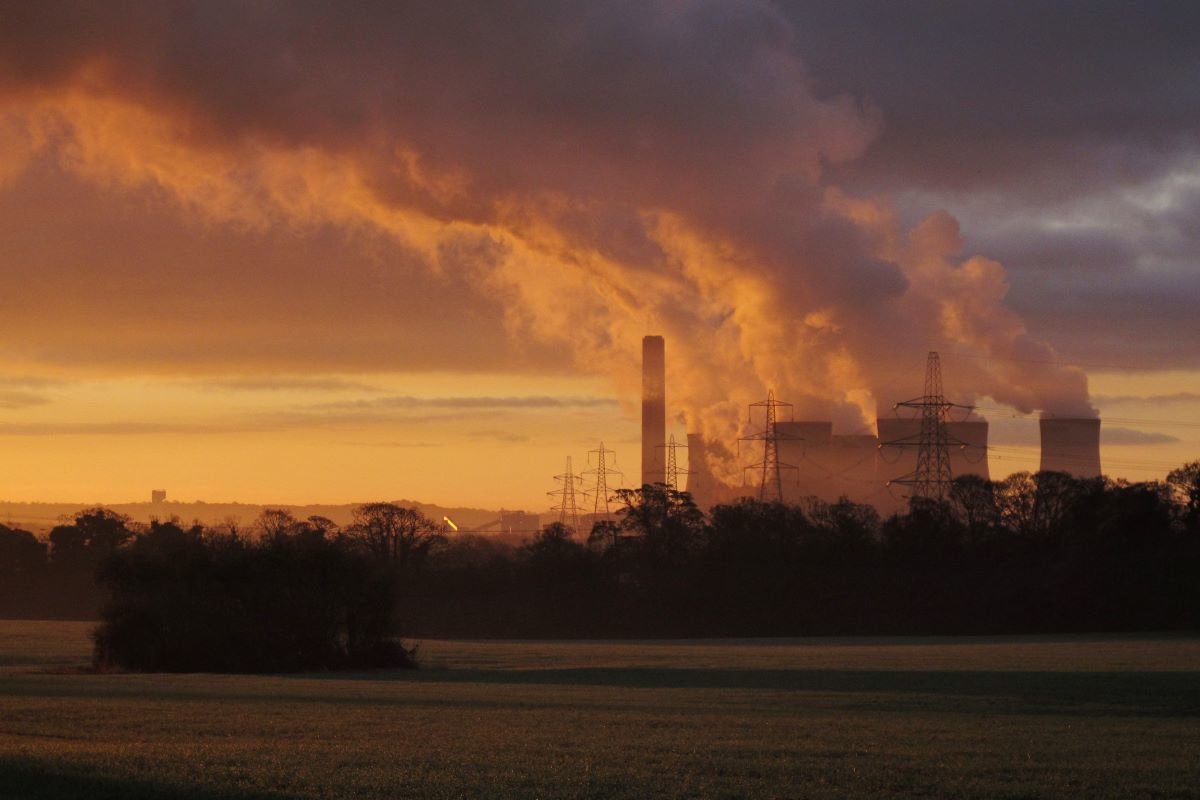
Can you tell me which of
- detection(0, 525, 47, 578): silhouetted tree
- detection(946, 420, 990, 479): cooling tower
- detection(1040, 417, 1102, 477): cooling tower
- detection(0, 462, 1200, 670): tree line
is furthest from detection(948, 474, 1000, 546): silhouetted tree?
detection(0, 525, 47, 578): silhouetted tree

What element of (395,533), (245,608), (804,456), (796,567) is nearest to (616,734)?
(245,608)

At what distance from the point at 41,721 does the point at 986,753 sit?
14304 mm

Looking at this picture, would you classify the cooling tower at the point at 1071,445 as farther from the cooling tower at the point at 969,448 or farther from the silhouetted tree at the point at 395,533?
the silhouetted tree at the point at 395,533

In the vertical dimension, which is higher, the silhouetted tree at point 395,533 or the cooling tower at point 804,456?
the cooling tower at point 804,456

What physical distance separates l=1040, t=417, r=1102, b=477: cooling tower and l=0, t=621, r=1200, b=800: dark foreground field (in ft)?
227

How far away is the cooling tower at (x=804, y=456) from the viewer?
111812mm

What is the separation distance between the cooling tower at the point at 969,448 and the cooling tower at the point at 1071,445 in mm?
6583

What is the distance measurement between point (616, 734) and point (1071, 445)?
91.8 meters

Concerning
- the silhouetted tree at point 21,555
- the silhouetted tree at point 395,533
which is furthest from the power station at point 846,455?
the silhouetted tree at point 21,555

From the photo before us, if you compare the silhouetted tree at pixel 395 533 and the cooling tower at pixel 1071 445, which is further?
the cooling tower at pixel 1071 445

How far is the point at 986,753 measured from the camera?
18406 mm

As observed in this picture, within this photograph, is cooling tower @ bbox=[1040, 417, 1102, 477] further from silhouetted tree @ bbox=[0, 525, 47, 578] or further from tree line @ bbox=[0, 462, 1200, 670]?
silhouetted tree @ bbox=[0, 525, 47, 578]

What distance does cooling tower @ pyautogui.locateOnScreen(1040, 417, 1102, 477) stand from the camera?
341ft

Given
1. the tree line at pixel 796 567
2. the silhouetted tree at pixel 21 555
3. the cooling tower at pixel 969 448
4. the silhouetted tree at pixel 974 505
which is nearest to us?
the tree line at pixel 796 567
